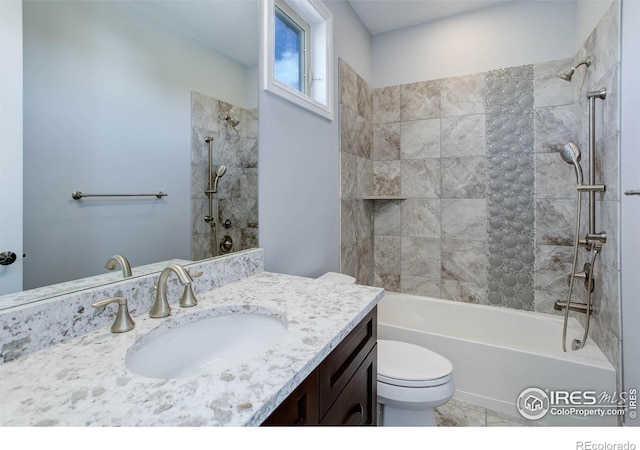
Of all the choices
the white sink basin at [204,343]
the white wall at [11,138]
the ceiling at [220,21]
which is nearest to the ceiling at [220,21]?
the ceiling at [220,21]

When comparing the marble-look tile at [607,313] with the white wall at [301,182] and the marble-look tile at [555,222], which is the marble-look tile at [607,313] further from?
the white wall at [301,182]

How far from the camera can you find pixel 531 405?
67.7 inches

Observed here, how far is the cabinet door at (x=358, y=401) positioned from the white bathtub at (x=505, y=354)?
969 millimetres

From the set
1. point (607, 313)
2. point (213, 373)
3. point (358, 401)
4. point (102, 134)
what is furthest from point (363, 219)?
point (213, 373)

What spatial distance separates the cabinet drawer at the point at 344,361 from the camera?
750 millimetres

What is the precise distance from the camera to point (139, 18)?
93cm

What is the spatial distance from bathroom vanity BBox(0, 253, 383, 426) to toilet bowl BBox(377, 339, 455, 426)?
30 cm

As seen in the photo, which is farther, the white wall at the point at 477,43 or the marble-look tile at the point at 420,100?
the marble-look tile at the point at 420,100

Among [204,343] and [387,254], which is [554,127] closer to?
[387,254]

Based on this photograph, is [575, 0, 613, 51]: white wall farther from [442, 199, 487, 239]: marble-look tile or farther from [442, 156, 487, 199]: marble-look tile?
[442, 199, 487, 239]: marble-look tile

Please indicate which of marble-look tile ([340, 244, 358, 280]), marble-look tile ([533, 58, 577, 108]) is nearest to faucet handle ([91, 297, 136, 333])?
marble-look tile ([340, 244, 358, 280])

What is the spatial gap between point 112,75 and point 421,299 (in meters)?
Answer: 2.43

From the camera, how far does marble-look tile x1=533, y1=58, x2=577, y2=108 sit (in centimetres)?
212

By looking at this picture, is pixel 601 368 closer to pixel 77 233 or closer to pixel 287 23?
pixel 77 233
